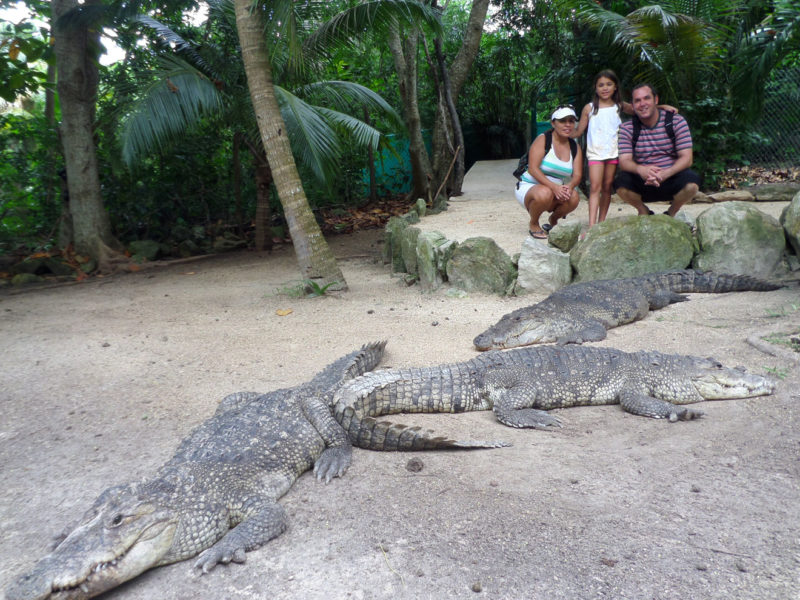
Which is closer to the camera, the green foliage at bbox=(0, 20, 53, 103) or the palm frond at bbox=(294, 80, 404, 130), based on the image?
the green foliage at bbox=(0, 20, 53, 103)

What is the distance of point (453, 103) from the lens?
12898 mm

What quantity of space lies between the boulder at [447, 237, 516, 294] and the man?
5.50ft

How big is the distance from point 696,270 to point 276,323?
14.2 feet

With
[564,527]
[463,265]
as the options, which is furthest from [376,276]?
[564,527]

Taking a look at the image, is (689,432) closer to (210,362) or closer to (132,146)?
(210,362)

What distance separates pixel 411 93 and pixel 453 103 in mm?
1226

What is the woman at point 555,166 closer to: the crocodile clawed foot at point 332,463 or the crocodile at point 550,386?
the crocodile at point 550,386

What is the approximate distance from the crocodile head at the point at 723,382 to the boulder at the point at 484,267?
2.96 m

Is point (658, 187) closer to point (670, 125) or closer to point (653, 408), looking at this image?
point (670, 125)

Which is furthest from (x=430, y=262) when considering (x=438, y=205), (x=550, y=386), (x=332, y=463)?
(x=438, y=205)

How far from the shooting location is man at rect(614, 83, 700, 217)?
21.0ft

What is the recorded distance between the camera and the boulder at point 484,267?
6.67m

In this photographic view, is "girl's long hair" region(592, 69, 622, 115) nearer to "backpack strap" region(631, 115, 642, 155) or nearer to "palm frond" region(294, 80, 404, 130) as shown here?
"backpack strap" region(631, 115, 642, 155)

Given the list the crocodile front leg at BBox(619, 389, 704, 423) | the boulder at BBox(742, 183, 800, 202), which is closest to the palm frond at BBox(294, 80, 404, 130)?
the boulder at BBox(742, 183, 800, 202)
